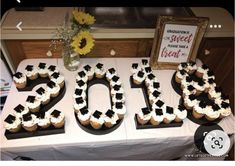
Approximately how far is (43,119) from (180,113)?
75 centimetres

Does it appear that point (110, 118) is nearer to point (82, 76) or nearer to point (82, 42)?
point (82, 76)

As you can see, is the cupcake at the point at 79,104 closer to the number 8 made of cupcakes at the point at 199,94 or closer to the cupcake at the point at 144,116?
the cupcake at the point at 144,116

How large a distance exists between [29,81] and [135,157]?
2.69 feet

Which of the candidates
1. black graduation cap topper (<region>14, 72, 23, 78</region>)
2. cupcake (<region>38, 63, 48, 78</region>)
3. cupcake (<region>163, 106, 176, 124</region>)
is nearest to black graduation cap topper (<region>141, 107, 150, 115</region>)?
cupcake (<region>163, 106, 176, 124</region>)

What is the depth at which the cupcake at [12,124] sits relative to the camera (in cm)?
115

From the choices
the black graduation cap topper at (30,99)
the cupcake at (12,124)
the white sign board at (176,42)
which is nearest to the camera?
the cupcake at (12,124)

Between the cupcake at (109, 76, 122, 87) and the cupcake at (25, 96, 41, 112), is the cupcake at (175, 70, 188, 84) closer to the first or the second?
the cupcake at (109, 76, 122, 87)

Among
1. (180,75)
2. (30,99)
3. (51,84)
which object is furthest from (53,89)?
(180,75)

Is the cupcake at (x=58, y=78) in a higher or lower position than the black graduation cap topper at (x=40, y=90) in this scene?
higher

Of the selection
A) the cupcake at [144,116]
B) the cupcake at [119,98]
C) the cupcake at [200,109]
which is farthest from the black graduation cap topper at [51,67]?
the cupcake at [200,109]

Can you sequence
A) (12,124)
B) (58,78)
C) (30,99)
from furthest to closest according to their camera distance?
(58,78), (30,99), (12,124)

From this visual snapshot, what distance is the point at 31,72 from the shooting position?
1401 millimetres
